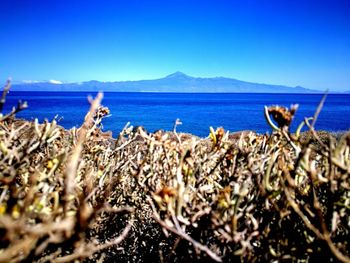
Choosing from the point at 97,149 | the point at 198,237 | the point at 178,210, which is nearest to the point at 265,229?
the point at 198,237

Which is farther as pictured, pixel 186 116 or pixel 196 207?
pixel 186 116

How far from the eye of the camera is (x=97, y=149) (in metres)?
3.88

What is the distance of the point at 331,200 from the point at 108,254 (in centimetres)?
228

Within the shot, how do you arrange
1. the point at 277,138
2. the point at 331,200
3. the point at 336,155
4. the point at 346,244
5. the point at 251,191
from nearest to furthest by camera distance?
1. the point at 336,155
2. the point at 331,200
3. the point at 346,244
4. the point at 251,191
5. the point at 277,138

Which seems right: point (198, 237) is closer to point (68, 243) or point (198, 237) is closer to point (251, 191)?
point (251, 191)

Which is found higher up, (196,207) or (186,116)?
(196,207)

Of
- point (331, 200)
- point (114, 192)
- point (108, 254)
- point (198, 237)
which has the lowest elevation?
point (108, 254)

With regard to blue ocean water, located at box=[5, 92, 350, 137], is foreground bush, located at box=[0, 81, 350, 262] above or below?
above

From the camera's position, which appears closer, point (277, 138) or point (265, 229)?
point (265, 229)

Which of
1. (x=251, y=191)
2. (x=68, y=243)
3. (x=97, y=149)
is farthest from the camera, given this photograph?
(x=97, y=149)

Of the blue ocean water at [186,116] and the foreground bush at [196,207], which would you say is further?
the blue ocean water at [186,116]

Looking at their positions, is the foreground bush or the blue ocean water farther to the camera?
the blue ocean water

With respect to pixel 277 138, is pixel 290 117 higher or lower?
higher

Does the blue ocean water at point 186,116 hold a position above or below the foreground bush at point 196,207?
below
